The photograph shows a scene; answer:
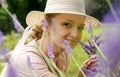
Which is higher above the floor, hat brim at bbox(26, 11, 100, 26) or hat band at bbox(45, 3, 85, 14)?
hat band at bbox(45, 3, 85, 14)

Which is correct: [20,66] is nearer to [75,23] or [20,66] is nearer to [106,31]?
[75,23]

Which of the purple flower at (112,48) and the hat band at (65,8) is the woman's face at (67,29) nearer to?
the hat band at (65,8)

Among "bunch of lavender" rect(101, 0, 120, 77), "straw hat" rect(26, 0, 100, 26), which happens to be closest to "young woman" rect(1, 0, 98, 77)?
"straw hat" rect(26, 0, 100, 26)

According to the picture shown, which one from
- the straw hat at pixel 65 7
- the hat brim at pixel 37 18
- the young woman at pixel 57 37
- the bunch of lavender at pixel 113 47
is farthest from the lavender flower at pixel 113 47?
the hat brim at pixel 37 18

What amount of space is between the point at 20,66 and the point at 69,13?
22cm

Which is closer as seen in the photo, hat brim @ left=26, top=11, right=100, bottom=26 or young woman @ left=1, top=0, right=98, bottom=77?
young woman @ left=1, top=0, right=98, bottom=77

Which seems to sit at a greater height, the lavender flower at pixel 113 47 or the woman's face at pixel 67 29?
the lavender flower at pixel 113 47

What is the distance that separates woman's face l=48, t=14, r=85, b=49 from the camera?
1.10m

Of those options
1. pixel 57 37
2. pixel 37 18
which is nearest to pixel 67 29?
pixel 57 37

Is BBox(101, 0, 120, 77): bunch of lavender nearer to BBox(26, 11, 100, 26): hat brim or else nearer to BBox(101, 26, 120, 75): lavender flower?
BBox(101, 26, 120, 75): lavender flower

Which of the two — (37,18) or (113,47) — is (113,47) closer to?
(113,47)

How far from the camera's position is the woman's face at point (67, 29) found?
1.10 meters

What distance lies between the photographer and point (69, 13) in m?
1.25

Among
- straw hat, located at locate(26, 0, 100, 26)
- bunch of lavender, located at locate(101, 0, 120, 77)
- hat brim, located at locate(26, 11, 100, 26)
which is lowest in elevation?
hat brim, located at locate(26, 11, 100, 26)
